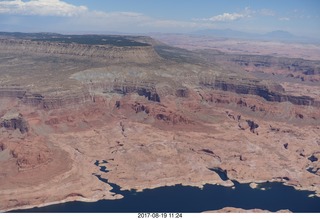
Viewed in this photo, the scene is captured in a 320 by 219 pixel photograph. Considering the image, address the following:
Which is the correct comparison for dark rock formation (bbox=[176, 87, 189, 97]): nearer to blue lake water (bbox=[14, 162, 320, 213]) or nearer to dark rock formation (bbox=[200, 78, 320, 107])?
dark rock formation (bbox=[200, 78, 320, 107])

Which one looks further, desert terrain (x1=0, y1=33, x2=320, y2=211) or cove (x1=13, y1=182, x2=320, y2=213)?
desert terrain (x1=0, y1=33, x2=320, y2=211)

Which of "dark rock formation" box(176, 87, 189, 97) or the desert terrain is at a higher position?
"dark rock formation" box(176, 87, 189, 97)

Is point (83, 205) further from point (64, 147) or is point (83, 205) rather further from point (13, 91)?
point (13, 91)

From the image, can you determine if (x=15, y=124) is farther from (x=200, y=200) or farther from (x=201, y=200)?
(x=201, y=200)

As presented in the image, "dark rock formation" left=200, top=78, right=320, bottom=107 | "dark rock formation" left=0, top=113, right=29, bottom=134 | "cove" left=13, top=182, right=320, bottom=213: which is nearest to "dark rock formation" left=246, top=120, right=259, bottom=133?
"dark rock formation" left=200, top=78, right=320, bottom=107

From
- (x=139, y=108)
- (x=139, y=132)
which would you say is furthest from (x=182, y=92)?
(x=139, y=132)

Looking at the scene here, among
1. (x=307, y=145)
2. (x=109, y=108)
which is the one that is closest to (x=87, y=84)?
(x=109, y=108)
